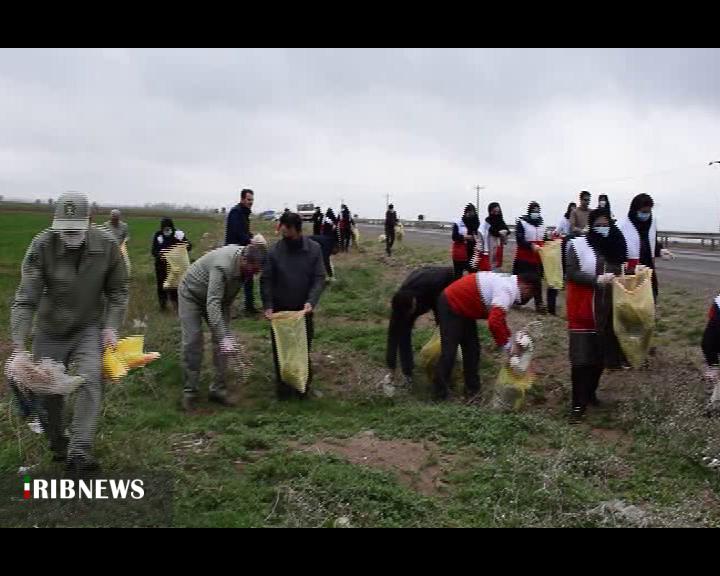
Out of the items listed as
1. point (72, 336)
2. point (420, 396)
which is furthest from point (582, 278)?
point (72, 336)

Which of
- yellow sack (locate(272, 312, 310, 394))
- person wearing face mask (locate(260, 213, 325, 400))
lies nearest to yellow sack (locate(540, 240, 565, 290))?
person wearing face mask (locate(260, 213, 325, 400))

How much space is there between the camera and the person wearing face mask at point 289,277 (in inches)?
232

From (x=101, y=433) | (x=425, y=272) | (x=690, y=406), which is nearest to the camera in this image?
(x=101, y=433)

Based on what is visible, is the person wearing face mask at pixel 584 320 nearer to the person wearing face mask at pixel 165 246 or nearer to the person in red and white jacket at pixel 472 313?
the person in red and white jacket at pixel 472 313

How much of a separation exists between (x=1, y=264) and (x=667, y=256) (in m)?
17.8

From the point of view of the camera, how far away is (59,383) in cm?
379

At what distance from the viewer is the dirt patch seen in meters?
4.12

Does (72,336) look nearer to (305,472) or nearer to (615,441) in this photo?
(305,472)

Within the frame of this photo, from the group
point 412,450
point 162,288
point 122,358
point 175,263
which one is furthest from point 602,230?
point 162,288

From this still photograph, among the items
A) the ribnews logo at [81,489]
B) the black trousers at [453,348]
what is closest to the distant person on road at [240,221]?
the black trousers at [453,348]

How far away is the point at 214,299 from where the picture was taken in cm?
558

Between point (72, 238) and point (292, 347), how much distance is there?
7.69 feet

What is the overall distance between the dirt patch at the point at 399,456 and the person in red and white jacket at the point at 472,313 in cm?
115

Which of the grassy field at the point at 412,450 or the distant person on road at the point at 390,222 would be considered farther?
the distant person on road at the point at 390,222
